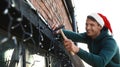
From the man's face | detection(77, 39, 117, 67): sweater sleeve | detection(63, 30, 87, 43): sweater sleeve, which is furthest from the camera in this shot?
detection(63, 30, 87, 43): sweater sleeve

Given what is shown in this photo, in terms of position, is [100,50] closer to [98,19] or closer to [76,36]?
[98,19]

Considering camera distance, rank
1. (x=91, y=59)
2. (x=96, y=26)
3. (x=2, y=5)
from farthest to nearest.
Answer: (x=96, y=26), (x=91, y=59), (x=2, y=5)

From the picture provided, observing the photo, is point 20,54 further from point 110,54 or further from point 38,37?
point 110,54

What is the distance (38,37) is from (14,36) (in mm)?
417

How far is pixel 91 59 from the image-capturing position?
2.88m

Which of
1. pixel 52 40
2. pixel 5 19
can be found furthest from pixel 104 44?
pixel 5 19

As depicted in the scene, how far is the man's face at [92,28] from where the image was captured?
309cm

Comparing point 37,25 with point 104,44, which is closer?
point 37,25

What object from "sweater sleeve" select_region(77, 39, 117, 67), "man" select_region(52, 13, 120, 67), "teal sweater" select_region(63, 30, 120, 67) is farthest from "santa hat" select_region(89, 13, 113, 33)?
"sweater sleeve" select_region(77, 39, 117, 67)

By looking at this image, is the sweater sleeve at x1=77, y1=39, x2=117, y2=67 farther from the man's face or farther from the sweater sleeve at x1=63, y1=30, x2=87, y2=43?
the sweater sleeve at x1=63, y1=30, x2=87, y2=43

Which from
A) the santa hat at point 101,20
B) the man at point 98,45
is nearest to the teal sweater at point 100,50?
the man at point 98,45

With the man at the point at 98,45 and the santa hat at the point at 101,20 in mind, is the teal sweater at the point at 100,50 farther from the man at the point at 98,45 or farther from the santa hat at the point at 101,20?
the santa hat at the point at 101,20

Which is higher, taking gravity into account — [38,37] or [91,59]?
→ [38,37]

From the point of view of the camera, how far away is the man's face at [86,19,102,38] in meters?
3.09
